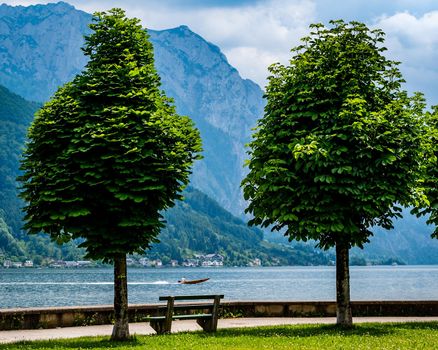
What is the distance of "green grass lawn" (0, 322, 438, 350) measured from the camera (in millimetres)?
17841

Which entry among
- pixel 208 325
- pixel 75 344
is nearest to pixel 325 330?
pixel 208 325

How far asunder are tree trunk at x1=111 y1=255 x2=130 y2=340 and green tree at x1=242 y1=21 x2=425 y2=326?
5.34 meters

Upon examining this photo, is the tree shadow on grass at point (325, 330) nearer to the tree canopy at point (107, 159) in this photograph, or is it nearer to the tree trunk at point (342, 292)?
the tree trunk at point (342, 292)

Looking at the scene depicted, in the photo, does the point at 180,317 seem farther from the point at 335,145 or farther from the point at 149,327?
the point at 335,145

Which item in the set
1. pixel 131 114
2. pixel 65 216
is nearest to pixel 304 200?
pixel 131 114

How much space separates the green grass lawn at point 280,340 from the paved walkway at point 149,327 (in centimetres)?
143

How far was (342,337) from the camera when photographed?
19703 millimetres

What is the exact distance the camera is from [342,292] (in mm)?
22781

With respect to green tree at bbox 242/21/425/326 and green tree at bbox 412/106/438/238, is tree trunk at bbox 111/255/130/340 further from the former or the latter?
green tree at bbox 412/106/438/238

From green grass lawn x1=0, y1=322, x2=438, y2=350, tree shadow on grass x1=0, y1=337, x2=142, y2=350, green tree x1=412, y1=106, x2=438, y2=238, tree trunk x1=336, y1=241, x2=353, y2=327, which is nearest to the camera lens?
green grass lawn x1=0, y1=322, x2=438, y2=350

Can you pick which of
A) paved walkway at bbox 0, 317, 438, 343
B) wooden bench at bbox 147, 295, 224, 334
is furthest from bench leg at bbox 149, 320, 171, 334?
paved walkway at bbox 0, 317, 438, 343

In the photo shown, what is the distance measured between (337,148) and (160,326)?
8.07 meters

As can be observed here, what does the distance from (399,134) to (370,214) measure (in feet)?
9.29

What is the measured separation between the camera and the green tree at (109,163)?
20.0 meters
